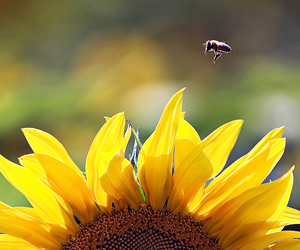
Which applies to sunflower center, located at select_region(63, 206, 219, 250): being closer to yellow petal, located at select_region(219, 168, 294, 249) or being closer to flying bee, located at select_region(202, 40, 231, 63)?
yellow petal, located at select_region(219, 168, 294, 249)

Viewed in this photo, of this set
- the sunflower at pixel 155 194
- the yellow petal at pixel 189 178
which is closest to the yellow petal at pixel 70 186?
the sunflower at pixel 155 194

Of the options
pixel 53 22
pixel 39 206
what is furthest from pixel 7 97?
pixel 39 206

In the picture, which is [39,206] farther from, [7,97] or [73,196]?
[7,97]

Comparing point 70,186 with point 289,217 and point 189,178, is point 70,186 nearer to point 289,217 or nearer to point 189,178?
point 189,178

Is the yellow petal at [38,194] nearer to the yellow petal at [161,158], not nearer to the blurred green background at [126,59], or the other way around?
the yellow petal at [161,158]

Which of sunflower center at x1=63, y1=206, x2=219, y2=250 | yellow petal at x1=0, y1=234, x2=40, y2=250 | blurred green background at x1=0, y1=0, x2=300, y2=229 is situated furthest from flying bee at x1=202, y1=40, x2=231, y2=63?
blurred green background at x1=0, y1=0, x2=300, y2=229

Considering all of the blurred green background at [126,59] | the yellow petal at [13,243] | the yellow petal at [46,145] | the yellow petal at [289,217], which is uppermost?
the blurred green background at [126,59]

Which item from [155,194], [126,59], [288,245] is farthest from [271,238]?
[126,59]
